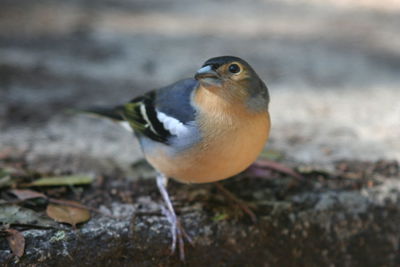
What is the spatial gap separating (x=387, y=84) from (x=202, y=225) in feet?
11.4

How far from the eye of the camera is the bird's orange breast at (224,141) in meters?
2.71

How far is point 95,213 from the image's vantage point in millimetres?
3049

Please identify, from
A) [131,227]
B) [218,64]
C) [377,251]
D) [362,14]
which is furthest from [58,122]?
[362,14]

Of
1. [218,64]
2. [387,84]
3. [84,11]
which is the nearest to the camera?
[218,64]

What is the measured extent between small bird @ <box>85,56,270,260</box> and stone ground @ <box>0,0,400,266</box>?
41 centimetres

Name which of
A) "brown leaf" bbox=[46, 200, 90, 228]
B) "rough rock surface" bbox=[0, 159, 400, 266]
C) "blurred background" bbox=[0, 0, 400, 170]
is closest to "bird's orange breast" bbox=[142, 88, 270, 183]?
Result: "rough rock surface" bbox=[0, 159, 400, 266]

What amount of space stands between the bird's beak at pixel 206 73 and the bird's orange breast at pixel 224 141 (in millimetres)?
172

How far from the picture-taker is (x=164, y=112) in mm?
3170

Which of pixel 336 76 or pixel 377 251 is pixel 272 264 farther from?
pixel 336 76

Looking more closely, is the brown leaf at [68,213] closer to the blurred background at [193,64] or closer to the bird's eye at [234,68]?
the blurred background at [193,64]

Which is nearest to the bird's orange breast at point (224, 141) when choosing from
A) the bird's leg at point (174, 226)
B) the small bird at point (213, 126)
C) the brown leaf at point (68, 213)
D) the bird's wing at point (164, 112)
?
the small bird at point (213, 126)

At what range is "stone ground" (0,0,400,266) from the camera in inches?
137

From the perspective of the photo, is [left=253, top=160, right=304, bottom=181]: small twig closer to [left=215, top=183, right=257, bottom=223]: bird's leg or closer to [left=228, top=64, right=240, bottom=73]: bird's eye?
[left=215, top=183, right=257, bottom=223]: bird's leg

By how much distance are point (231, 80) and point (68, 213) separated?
1.29 m
